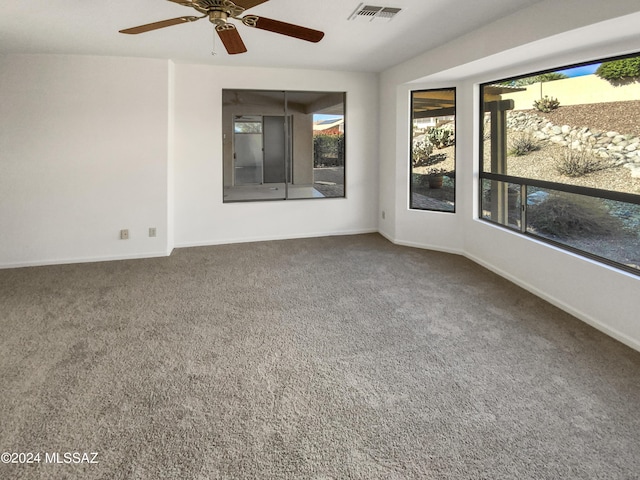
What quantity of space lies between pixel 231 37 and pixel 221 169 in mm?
3187

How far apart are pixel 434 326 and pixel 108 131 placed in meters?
4.55

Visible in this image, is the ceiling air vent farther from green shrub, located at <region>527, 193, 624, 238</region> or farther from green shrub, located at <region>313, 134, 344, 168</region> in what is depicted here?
green shrub, located at <region>313, 134, 344, 168</region>

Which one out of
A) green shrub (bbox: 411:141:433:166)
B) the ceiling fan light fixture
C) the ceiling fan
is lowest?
green shrub (bbox: 411:141:433:166)

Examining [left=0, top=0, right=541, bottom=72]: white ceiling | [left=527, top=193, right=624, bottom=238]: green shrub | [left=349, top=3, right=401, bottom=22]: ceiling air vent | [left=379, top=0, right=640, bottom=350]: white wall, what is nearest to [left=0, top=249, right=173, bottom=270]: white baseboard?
[left=0, top=0, right=541, bottom=72]: white ceiling

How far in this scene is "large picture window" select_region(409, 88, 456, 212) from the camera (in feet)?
18.1

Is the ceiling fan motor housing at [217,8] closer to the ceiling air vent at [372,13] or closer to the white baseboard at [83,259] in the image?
the ceiling air vent at [372,13]

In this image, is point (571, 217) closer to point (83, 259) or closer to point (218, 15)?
point (218, 15)

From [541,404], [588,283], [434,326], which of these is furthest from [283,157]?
[541,404]

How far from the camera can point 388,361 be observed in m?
2.77

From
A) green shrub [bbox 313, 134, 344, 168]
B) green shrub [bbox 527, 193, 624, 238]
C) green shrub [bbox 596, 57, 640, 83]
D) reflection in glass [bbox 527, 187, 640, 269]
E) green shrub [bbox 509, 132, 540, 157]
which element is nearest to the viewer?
green shrub [bbox 596, 57, 640, 83]

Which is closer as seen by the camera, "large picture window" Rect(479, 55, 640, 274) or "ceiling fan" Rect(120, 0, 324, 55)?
"ceiling fan" Rect(120, 0, 324, 55)

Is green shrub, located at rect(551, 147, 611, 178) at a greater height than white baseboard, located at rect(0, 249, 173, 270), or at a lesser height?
greater

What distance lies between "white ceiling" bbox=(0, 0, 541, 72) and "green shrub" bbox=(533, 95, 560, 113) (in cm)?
101

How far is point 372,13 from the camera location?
11.3 ft
